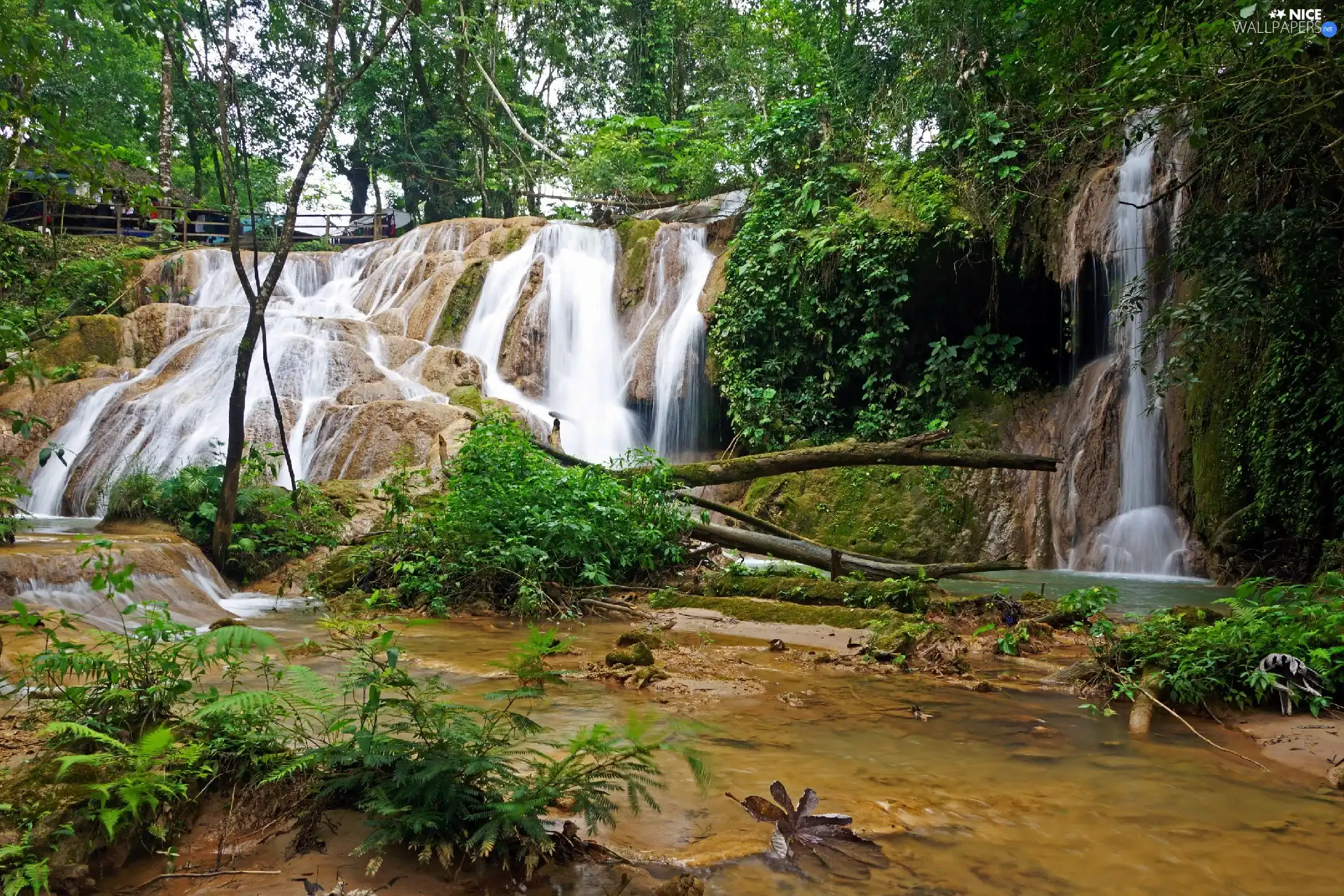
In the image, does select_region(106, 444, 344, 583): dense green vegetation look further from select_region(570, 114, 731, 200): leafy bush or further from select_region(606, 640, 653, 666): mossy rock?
select_region(570, 114, 731, 200): leafy bush

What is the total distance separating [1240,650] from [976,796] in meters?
2.09

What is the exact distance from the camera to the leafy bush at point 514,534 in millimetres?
6730

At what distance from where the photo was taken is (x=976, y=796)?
115 inches

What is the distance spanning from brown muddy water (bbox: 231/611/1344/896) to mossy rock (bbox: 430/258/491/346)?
14.8 metres

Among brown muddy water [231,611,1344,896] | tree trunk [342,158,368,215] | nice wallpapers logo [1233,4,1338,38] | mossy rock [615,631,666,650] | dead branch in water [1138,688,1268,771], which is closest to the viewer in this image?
brown muddy water [231,611,1344,896]

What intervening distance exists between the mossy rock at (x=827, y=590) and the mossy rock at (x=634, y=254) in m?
11.8

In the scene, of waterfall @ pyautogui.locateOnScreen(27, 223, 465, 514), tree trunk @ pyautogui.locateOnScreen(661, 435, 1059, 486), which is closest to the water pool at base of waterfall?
tree trunk @ pyautogui.locateOnScreen(661, 435, 1059, 486)

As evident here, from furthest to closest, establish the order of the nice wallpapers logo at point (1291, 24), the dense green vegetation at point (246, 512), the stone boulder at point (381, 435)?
1. the stone boulder at point (381, 435)
2. the dense green vegetation at point (246, 512)
3. the nice wallpapers logo at point (1291, 24)

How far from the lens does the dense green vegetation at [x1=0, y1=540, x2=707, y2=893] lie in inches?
80.7

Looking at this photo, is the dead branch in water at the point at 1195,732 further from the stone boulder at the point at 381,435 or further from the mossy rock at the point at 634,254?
the mossy rock at the point at 634,254

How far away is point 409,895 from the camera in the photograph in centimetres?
200

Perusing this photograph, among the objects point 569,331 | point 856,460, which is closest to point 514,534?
point 856,460

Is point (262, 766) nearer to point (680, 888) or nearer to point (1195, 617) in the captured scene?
point (680, 888)

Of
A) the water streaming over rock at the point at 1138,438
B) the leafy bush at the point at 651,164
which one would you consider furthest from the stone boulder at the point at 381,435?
the leafy bush at the point at 651,164
